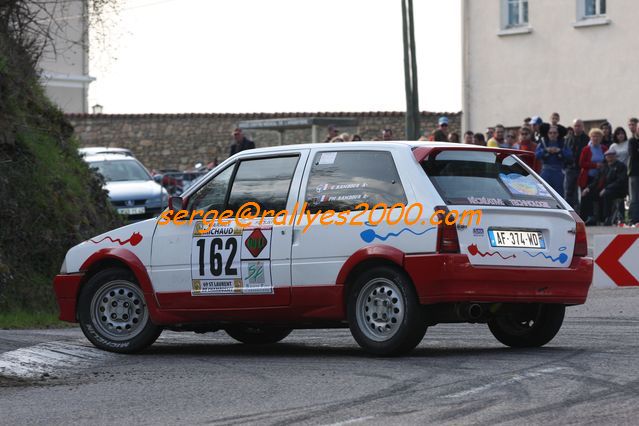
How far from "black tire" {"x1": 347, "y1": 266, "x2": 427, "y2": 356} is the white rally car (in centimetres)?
1

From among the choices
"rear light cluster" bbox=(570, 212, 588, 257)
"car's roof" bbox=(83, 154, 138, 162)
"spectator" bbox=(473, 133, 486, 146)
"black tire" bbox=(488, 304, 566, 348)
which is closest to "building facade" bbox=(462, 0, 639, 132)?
"spectator" bbox=(473, 133, 486, 146)

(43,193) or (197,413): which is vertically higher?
(43,193)

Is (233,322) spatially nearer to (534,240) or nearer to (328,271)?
(328,271)

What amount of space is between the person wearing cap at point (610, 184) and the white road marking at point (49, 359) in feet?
50.6

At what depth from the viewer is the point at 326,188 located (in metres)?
12.0

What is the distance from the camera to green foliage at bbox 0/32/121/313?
60.9ft

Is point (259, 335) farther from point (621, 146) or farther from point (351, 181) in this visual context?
point (621, 146)

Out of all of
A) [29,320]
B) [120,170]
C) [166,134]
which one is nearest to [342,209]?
[29,320]

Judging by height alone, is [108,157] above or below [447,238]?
above

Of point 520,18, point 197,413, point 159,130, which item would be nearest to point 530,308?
point 197,413

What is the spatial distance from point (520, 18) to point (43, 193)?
25.1 m

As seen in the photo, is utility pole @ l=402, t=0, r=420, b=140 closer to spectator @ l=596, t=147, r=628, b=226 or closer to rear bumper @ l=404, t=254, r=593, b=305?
spectator @ l=596, t=147, r=628, b=226

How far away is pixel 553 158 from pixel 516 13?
57.5 ft

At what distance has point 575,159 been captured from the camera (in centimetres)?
2761
